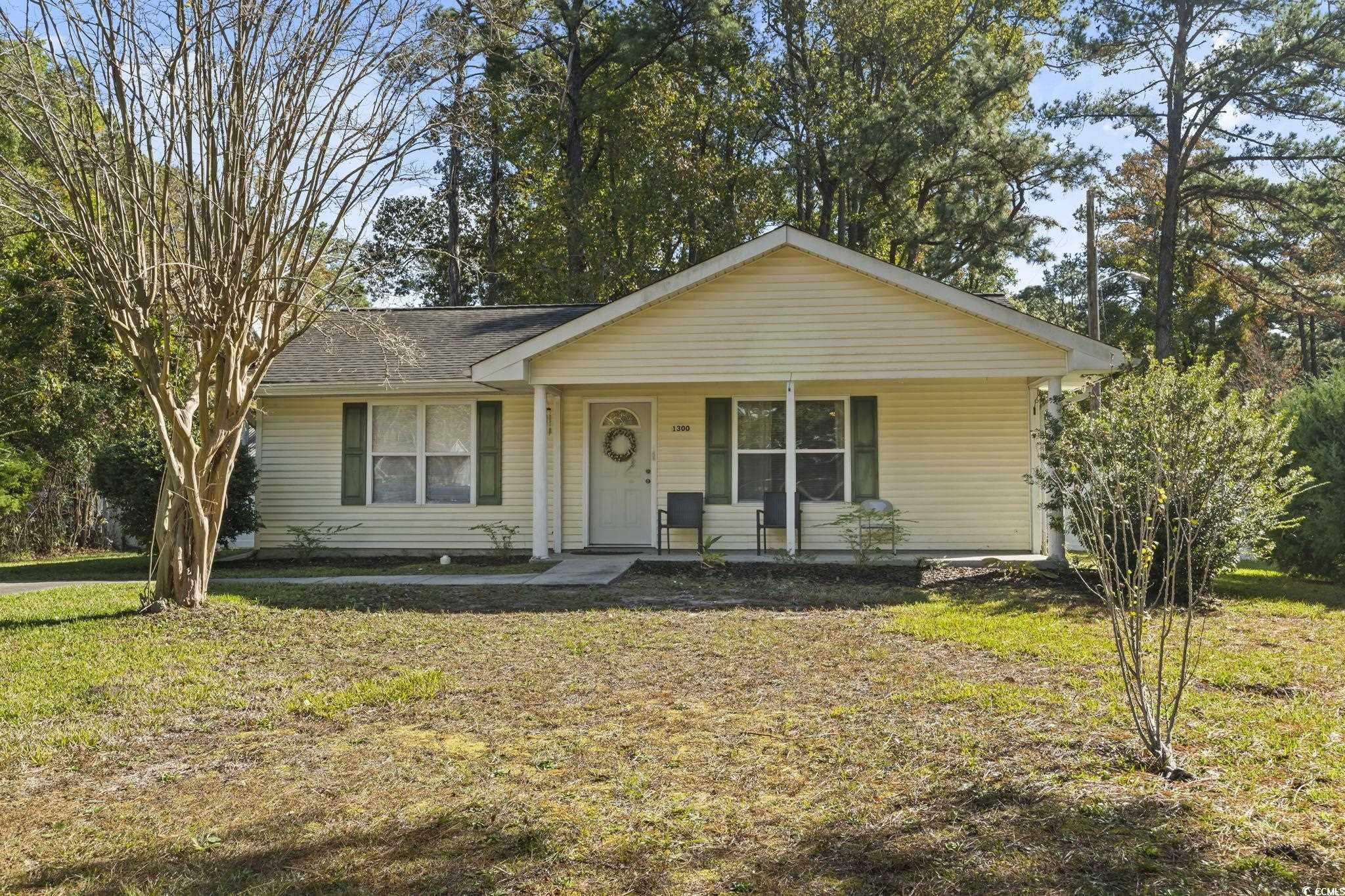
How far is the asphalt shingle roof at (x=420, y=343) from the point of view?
13.5 metres

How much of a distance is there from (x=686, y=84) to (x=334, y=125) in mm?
22610

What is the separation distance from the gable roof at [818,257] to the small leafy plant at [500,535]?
253 cm

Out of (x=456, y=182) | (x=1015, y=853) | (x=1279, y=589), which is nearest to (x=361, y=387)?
(x=1279, y=589)

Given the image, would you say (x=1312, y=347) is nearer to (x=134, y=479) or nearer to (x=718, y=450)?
(x=718, y=450)

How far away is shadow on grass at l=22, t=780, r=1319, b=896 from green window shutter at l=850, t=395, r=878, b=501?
9.66 metres

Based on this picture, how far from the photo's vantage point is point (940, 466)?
1320 centimetres

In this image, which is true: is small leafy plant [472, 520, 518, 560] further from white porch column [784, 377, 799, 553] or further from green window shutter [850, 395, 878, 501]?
green window shutter [850, 395, 878, 501]

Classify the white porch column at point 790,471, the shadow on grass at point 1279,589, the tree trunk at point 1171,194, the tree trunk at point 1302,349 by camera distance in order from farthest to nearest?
the tree trunk at point 1302,349 → the tree trunk at point 1171,194 → the white porch column at point 790,471 → the shadow on grass at point 1279,589

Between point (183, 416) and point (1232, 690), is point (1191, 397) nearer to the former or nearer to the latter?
point (1232, 690)

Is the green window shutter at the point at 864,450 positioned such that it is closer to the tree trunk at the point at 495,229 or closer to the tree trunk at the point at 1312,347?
the tree trunk at the point at 495,229

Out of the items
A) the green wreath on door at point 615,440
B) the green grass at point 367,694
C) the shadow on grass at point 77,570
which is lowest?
the green grass at point 367,694

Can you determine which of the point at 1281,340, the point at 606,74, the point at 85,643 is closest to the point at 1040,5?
the point at 606,74

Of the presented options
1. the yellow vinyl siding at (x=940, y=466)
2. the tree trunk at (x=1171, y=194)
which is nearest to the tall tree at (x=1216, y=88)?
the tree trunk at (x=1171, y=194)

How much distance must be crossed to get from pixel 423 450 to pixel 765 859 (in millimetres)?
11443
